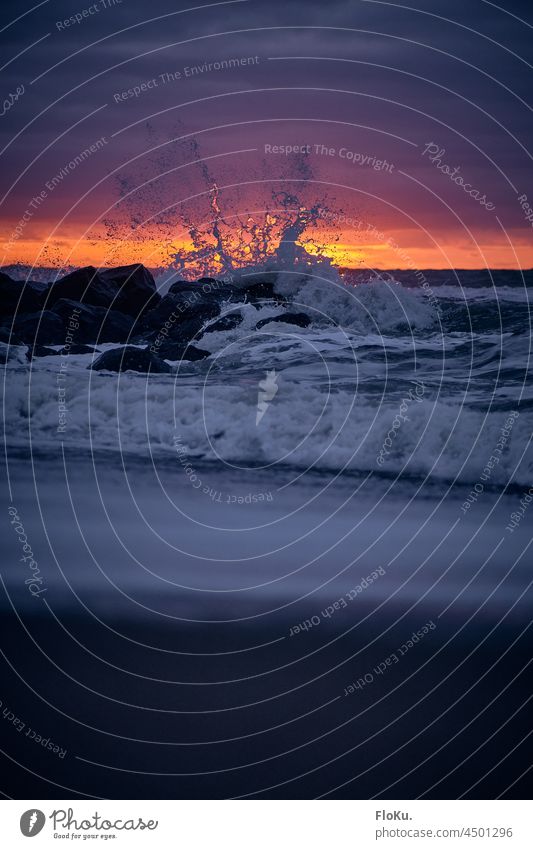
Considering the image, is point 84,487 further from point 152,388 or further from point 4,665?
point 4,665

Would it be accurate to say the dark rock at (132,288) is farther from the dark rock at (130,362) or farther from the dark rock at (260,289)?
the dark rock at (260,289)

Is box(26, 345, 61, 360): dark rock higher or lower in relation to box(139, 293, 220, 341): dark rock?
lower

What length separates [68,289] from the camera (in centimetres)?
1046

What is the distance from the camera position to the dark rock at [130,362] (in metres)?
10.3

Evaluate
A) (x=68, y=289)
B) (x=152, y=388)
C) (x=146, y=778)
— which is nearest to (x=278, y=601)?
(x=146, y=778)

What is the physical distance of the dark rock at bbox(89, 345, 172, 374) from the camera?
1034 cm

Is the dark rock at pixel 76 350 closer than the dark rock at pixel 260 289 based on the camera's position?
No

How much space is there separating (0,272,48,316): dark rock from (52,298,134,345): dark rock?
27 centimetres
